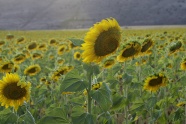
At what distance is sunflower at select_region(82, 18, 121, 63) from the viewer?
1938mm

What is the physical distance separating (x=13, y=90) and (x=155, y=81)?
132 cm

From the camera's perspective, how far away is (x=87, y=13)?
60.8 meters

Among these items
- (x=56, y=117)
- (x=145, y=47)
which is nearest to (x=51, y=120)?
(x=56, y=117)

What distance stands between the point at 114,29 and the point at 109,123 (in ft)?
1.83

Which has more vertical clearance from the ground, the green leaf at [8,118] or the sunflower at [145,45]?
the sunflower at [145,45]

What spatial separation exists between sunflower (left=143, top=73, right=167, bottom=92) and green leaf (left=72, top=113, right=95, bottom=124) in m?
1.34

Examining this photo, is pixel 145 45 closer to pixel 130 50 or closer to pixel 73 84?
pixel 130 50

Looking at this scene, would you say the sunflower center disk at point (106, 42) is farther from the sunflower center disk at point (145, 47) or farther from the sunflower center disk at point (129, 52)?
the sunflower center disk at point (145, 47)

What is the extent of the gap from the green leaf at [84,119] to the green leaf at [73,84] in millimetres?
148

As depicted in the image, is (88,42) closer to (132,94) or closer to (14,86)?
(14,86)

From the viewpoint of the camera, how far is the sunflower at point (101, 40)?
194cm

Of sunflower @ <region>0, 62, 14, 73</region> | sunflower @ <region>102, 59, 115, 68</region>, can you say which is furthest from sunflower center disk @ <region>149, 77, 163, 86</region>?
sunflower @ <region>0, 62, 14, 73</region>

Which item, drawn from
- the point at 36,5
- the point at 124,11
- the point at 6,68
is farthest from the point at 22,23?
the point at 6,68

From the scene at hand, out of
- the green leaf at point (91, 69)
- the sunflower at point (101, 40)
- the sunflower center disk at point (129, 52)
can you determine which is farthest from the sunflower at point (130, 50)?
the green leaf at point (91, 69)
